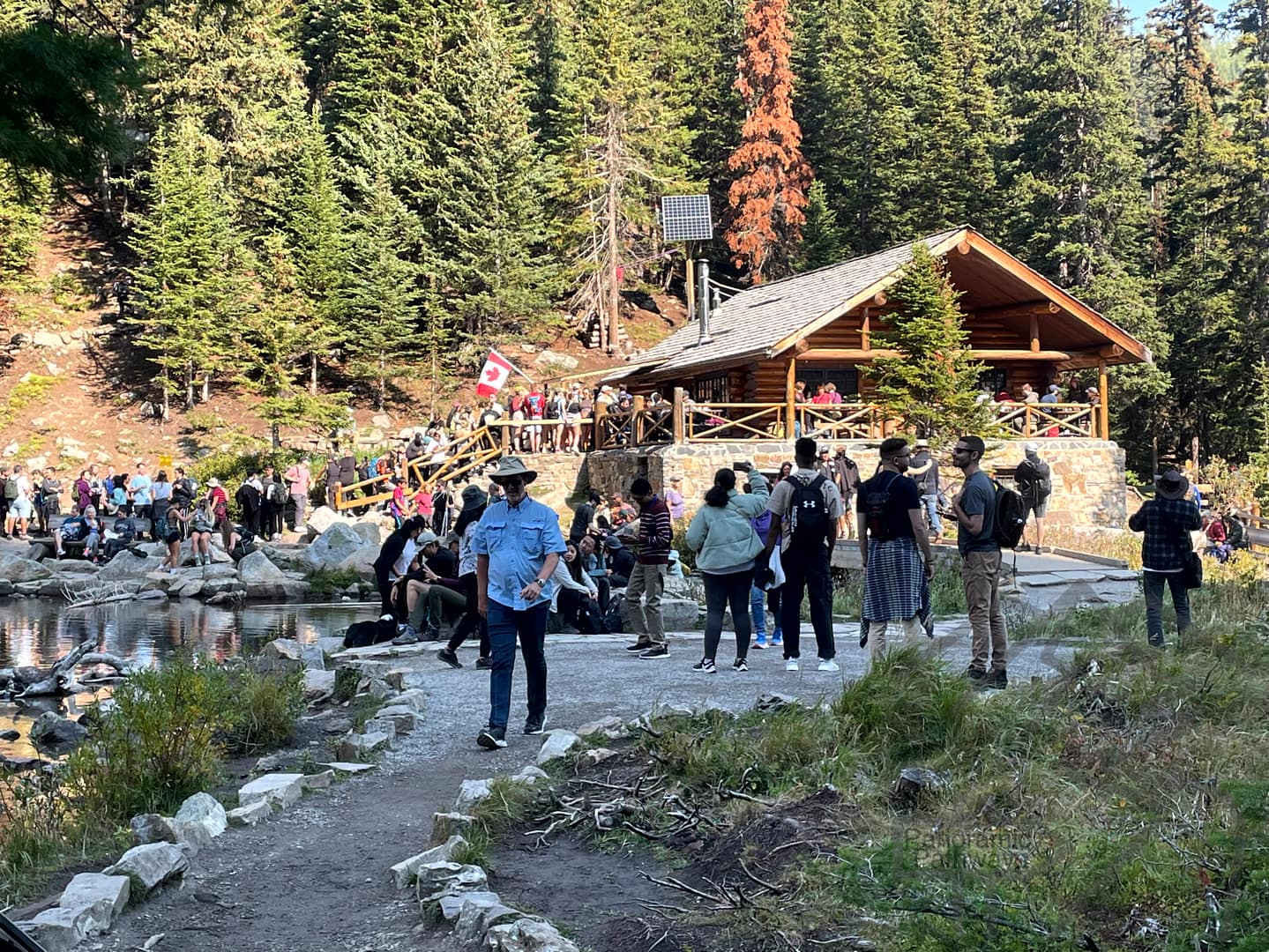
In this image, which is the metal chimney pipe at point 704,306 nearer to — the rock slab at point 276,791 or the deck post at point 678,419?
the deck post at point 678,419

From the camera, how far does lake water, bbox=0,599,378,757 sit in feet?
48.0

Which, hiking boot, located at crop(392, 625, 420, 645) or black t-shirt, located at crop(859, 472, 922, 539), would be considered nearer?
black t-shirt, located at crop(859, 472, 922, 539)

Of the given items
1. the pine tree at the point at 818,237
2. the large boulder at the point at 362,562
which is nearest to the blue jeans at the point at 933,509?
the large boulder at the point at 362,562

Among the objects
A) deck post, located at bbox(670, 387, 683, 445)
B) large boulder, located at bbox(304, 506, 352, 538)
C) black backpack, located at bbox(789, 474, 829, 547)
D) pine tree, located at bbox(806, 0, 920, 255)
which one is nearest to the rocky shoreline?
large boulder, located at bbox(304, 506, 352, 538)

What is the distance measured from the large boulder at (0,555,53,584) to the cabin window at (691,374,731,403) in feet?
52.6

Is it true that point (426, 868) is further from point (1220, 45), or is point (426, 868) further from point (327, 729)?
point (1220, 45)

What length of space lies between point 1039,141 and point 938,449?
22.2 m

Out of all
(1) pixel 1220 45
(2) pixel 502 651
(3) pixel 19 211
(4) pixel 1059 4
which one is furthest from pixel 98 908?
(1) pixel 1220 45

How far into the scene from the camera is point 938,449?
83.7 ft

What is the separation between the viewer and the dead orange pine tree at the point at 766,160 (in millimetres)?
50562

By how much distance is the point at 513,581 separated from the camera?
808 centimetres

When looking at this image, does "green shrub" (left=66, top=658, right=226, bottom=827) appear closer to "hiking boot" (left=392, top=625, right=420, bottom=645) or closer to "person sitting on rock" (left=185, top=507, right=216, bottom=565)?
"hiking boot" (left=392, top=625, right=420, bottom=645)

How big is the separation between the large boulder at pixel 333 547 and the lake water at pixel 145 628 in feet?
9.27

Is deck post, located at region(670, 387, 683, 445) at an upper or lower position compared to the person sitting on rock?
upper
